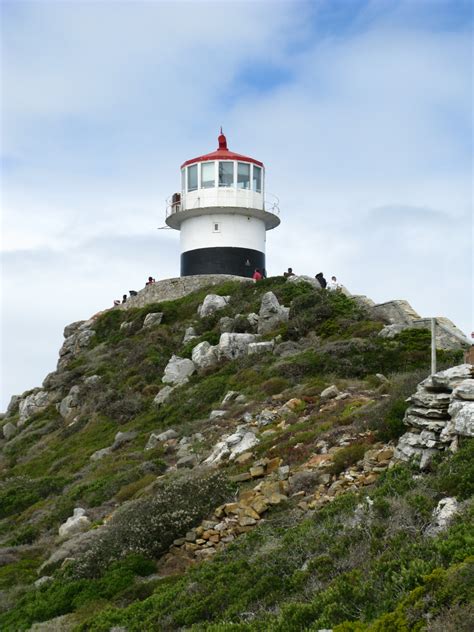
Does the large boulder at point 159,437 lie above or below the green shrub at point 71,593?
above

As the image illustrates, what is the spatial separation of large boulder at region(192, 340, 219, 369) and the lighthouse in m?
10.5

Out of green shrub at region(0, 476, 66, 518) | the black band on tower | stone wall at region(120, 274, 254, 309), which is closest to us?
green shrub at region(0, 476, 66, 518)

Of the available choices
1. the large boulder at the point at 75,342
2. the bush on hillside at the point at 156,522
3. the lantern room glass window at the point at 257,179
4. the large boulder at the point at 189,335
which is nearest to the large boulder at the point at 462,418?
the bush on hillside at the point at 156,522

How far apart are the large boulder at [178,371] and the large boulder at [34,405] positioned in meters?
8.13

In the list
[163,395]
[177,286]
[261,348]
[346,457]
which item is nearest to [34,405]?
[177,286]

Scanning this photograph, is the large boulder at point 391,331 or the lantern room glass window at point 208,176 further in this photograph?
the lantern room glass window at point 208,176

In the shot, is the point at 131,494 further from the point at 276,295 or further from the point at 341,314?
the point at 276,295

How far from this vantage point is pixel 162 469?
18.3m

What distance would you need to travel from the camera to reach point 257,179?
39594 mm

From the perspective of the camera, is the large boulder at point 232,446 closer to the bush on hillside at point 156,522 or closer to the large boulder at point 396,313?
the bush on hillside at point 156,522

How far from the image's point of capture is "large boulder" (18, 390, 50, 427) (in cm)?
3475

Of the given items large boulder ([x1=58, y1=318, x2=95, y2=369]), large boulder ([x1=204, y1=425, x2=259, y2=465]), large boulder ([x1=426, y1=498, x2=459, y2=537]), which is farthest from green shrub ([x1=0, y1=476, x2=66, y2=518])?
large boulder ([x1=58, y1=318, x2=95, y2=369])

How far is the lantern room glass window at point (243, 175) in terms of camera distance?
38812 millimetres

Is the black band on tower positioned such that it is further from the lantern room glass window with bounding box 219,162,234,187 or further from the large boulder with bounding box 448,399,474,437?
the large boulder with bounding box 448,399,474,437
